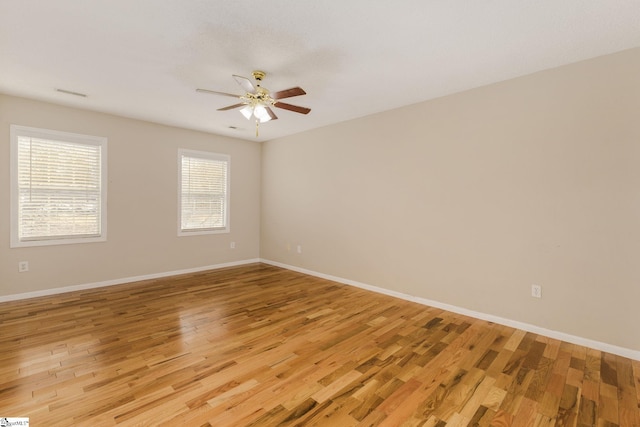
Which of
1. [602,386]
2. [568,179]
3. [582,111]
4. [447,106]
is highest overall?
[447,106]

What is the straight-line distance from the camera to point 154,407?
1.79m

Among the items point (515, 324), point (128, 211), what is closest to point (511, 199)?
point (515, 324)

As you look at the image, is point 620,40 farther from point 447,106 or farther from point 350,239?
point 350,239

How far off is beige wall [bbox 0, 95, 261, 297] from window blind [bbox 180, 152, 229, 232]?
156 mm

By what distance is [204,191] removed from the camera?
5422mm

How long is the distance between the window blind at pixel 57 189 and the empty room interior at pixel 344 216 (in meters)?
0.03

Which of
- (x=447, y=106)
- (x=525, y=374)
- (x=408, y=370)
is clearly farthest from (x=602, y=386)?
(x=447, y=106)

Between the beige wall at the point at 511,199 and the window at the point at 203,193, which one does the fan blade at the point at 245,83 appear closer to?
the beige wall at the point at 511,199

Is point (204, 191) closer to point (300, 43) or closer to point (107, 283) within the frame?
point (107, 283)

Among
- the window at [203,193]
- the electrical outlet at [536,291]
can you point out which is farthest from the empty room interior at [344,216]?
the window at [203,193]

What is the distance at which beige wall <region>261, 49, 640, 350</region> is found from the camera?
2502 mm

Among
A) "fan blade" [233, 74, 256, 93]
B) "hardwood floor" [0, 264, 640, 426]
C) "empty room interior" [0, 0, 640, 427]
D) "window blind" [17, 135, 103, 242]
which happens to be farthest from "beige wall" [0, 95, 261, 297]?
"fan blade" [233, 74, 256, 93]

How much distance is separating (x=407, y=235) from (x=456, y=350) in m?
1.59

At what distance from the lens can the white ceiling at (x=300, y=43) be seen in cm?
197
